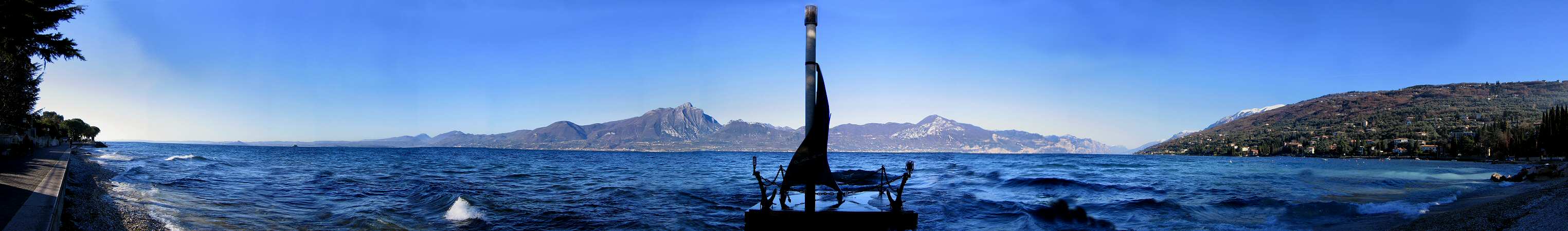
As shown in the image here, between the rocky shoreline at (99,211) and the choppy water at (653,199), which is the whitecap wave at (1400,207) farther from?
the rocky shoreline at (99,211)

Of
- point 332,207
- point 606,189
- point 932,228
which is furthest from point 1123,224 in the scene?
point 332,207

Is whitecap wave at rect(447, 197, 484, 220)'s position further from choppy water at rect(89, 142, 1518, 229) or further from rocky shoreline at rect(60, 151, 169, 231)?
rocky shoreline at rect(60, 151, 169, 231)

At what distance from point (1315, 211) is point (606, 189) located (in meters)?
29.4

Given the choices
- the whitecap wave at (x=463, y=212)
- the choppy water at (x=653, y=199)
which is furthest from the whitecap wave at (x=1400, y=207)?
the whitecap wave at (x=463, y=212)

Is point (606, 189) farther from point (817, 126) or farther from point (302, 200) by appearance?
point (817, 126)

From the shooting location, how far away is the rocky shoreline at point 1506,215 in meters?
14.6

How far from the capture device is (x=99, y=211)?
57.0 ft

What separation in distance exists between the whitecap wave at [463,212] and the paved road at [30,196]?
8.32 m

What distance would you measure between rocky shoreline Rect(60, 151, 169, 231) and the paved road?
0.37m

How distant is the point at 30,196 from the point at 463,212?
9735mm

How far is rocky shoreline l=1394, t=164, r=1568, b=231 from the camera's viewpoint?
1460 centimetres

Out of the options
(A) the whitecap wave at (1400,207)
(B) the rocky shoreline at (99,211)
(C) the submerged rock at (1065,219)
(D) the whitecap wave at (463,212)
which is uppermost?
(B) the rocky shoreline at (99,211)

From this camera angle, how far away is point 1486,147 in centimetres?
13788

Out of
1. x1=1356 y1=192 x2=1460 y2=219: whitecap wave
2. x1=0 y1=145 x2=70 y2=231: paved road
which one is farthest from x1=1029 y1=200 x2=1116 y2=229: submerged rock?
x1=0 y1=145 x2=70 y2=231: paved road
